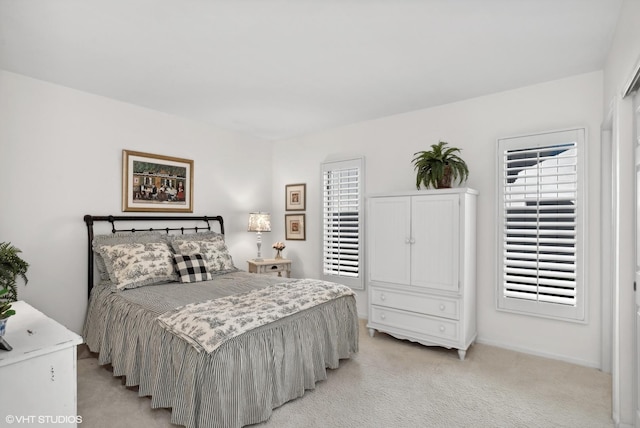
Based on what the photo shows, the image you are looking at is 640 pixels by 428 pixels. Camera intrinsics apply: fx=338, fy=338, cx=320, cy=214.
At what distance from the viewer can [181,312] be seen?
2.22 meters

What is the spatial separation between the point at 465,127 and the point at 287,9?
2358mm

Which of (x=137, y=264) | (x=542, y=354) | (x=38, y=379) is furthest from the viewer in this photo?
(x=542, y=354)

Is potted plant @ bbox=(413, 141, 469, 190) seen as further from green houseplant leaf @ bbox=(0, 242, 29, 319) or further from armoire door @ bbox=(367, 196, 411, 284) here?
green houseplant leaf @ bbox=(0, 242, 29, 319)

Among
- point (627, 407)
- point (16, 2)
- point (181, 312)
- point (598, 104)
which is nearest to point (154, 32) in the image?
point (16, 2)

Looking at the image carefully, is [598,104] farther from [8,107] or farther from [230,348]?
[8,107]

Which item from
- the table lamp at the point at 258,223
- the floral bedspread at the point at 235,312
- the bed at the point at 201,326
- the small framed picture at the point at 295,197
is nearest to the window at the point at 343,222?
the small framed picture at the point at 295,197

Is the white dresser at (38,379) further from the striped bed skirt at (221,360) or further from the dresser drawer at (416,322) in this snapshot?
the dresser drawer at (416,322)

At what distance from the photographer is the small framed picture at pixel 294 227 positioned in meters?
4.92

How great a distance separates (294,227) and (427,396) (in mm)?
3002

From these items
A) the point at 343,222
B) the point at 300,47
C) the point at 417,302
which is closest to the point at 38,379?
the point at 300,47

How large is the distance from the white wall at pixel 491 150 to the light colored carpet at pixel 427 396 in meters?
0.26

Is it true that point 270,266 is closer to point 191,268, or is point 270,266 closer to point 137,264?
point 191,268

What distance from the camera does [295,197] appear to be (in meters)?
5.00

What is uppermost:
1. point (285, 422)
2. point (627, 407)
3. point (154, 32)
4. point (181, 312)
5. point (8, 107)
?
point (154, 32)
